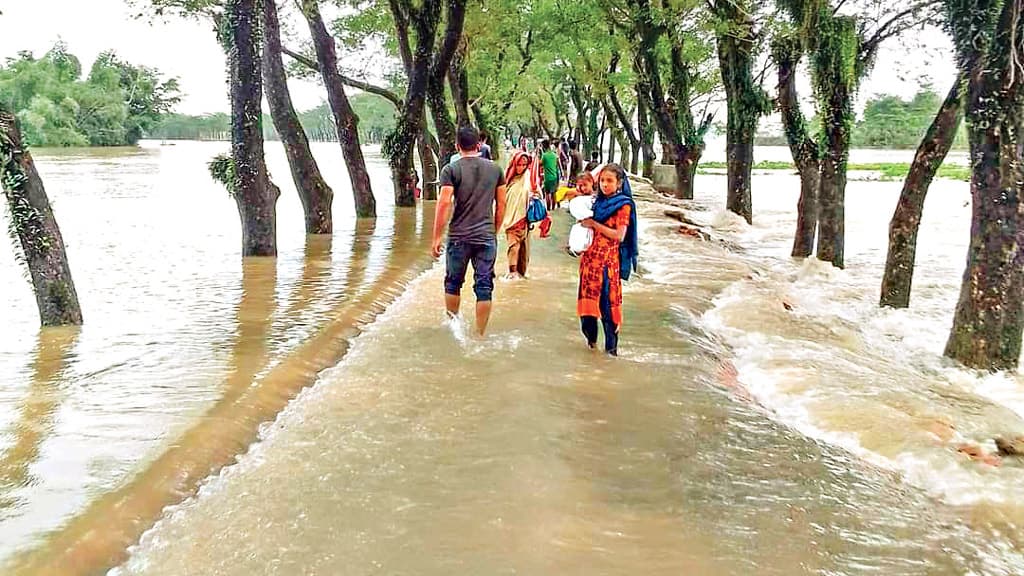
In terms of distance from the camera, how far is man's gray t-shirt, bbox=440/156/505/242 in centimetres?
716

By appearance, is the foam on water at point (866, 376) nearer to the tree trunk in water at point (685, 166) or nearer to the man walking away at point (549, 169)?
the man walking away at point (549, 169)

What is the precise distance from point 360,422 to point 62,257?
3796 millimetres

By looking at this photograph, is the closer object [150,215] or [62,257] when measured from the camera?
[62,257]

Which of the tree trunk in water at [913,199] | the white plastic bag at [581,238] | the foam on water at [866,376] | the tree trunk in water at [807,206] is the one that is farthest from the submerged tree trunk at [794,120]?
the white plastic bag at [581,238]

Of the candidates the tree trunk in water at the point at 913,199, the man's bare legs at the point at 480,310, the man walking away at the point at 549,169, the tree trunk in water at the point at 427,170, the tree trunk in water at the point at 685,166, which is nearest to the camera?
the man's bare legs at the point at 480,310

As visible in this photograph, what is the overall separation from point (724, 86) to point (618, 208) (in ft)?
41.9

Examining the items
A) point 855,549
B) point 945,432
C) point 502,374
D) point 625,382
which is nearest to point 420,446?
point 502,374

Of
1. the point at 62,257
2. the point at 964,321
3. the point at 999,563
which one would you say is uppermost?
the point at 62,257

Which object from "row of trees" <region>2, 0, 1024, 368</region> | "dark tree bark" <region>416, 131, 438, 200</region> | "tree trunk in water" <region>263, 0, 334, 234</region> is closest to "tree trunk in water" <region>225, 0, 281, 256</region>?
"row of trees" <region>2, 0, 1024, 368</region>

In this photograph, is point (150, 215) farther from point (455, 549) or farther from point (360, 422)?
point (455, 549)

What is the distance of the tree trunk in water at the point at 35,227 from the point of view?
21.7 ft

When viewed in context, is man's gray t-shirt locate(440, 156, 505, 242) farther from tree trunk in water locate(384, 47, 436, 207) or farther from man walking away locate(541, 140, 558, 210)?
tree trunk in water locate(384, 47, 436, 207)

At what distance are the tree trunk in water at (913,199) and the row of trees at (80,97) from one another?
80326 mm

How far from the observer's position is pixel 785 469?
4602 millimetres
